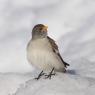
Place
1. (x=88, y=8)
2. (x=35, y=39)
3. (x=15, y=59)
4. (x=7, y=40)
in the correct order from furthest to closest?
(x=88, y=8) < (x=7, y=40) < (x=15, y=59) < (x=35, y=39)

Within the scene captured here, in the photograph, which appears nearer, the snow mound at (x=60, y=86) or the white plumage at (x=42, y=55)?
the snow mound at (x=60, y=86)

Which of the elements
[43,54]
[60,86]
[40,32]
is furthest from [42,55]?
[60,86]

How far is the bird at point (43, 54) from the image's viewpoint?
12828 millimetres

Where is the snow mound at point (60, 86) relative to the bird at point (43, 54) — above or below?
below

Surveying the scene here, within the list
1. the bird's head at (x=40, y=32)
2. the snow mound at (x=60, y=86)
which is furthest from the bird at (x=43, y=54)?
the snow mound at (x=60, y=86)

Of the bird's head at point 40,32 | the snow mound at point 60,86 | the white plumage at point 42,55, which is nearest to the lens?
the snow mound at point 60,86

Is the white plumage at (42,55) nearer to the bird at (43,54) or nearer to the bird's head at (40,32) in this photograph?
the bird at (43,54)

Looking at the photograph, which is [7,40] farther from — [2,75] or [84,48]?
[2,75]

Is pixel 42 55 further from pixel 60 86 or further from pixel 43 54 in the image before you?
pixel 60 86

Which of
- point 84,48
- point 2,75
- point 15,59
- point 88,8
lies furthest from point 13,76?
point 88,8

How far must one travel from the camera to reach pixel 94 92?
435 inches

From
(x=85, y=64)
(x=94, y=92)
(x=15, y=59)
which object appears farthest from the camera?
(x=15, y=59)

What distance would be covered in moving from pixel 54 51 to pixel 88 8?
14.6 meters

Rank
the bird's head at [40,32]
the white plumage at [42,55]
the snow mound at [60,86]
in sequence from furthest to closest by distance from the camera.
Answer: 1. the bird's head at [40,32]
2. the white plumage at [42,55]
3. the snow mound at [60,86]
